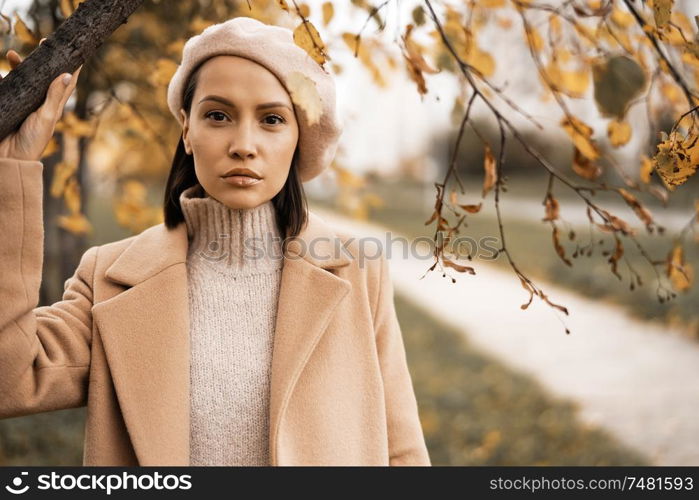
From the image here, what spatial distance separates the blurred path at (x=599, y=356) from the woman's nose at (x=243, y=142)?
1925 millimetres

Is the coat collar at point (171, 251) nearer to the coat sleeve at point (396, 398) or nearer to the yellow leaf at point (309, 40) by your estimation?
the coat sleeve at point (396, 398)

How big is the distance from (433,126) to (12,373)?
24.4m

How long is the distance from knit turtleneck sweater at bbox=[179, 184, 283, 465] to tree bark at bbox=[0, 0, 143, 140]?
1.69 feet

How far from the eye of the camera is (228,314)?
1.80 metres

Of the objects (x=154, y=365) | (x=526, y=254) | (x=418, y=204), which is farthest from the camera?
(x=418, y=204)

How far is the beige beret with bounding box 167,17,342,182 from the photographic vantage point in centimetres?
169

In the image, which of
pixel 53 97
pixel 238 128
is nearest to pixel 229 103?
pixel 238 128

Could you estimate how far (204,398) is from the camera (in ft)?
5.62

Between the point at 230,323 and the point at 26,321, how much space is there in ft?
1.63

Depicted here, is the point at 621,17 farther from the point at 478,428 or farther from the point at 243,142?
the point at 478,428

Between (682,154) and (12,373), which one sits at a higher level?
(682,154)

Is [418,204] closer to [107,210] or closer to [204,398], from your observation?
[107,210]
